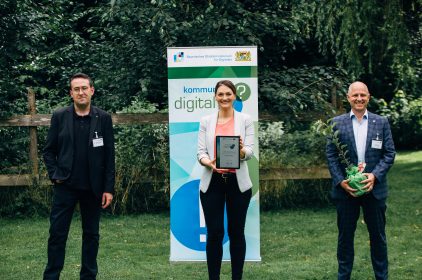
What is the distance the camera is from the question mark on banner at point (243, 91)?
23.2 feet

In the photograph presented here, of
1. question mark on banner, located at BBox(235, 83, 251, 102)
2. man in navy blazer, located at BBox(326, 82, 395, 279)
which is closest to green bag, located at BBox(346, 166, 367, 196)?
man in navy blazer, located at BBox(326, 82, 395, 279)

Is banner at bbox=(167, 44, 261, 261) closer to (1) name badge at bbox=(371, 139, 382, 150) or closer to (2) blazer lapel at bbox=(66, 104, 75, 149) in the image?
(2) blazer lapel at bbox=(66, 104, 75, 149)

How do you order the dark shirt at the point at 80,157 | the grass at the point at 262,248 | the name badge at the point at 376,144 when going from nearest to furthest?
1. the name badge at the point at 376,144
2. the dark shirt at the point at 80,157
3. the grass at the point at 262,248

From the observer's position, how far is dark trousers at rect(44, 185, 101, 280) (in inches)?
231

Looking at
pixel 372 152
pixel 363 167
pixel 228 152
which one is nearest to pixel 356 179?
pixel 363 167

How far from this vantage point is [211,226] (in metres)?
5.99

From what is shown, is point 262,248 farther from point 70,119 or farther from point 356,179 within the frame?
point 70,119

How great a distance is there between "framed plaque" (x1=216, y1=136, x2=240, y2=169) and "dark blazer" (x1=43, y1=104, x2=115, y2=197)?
894 mm

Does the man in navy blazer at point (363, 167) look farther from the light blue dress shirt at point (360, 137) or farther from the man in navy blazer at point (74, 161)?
the man in navy blazer at point (74, 161)

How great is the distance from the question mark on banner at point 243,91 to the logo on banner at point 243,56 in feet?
0.80

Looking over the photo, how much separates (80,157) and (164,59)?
4389 mm

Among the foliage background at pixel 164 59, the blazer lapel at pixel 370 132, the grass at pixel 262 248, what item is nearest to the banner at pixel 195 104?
the grass at pixel 262 248

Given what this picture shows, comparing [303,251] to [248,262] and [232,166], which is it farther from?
[232,166]

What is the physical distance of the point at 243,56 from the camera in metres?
7.05
